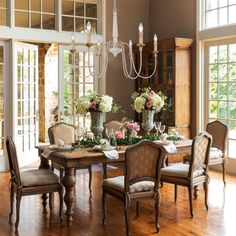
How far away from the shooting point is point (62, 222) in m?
4.34

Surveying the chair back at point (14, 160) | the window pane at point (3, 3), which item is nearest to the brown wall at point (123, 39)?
the window pane at point (3, 3)

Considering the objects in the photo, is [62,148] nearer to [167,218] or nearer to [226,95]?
[167,218]

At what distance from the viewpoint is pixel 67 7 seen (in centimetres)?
754

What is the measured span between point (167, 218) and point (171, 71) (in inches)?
132

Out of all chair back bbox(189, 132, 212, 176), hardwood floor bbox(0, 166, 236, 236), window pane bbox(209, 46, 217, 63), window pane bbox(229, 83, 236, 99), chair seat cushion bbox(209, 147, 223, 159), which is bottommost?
hardwood floor bbox(0, 166, 236, 236)

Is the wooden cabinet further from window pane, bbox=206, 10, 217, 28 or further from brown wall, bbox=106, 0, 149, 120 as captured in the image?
brown wall, bbox=106, 0, 149, 120

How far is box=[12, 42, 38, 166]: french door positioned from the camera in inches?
278

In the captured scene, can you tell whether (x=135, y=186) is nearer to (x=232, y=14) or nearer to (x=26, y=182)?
(x=26, y=182)

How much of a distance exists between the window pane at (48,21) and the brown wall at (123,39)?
1092 millimetres

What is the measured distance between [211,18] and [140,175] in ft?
13.4

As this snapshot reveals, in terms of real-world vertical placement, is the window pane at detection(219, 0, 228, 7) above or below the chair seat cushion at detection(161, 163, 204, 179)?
above

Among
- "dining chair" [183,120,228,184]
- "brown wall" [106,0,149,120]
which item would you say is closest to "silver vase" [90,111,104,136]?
"dining chair" [183,120,228,184]

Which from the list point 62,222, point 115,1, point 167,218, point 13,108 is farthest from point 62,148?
point 115,1

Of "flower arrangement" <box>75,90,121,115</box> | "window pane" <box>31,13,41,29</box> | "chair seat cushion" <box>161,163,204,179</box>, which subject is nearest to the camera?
"chair seat cushion" <box>161,163,204,179</box>
